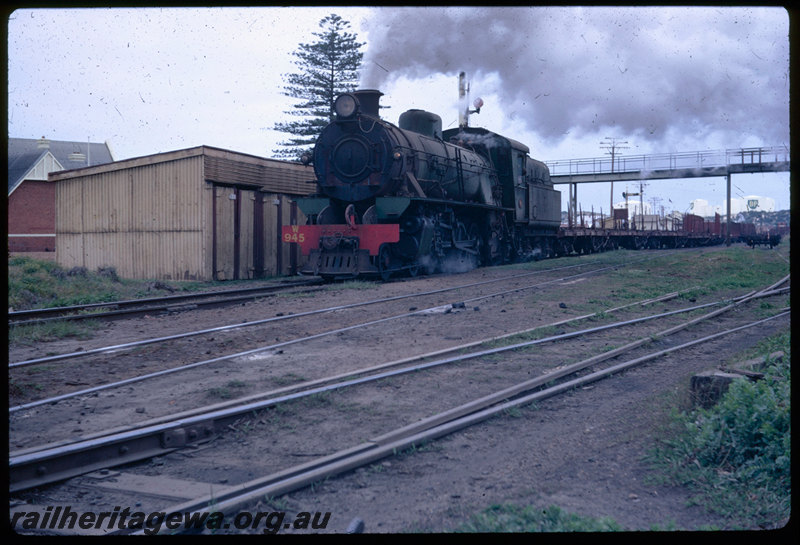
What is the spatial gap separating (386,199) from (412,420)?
9939 mm

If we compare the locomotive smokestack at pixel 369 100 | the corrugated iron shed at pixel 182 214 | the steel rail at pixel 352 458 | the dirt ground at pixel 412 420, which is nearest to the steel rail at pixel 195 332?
the dirt ground at pixel 412 420

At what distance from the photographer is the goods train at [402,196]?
14383mm

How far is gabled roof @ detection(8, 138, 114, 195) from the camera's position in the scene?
3834 centimetres

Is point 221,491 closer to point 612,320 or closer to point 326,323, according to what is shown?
point 326,323

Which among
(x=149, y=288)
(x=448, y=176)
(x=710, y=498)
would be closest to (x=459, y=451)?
(x=710, y=498)

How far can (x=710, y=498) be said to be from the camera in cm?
356

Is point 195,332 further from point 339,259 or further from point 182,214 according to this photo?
point 182,214

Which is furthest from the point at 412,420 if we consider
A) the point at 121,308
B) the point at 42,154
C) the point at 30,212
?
the point at 42,154

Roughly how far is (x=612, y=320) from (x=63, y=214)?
1854 cm

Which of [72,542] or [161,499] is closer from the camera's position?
[72,542]

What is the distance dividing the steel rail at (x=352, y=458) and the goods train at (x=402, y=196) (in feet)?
30.1

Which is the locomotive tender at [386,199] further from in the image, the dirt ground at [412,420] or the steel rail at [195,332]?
the dirt ground at [412,420]

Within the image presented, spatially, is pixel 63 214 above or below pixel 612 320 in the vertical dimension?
above
